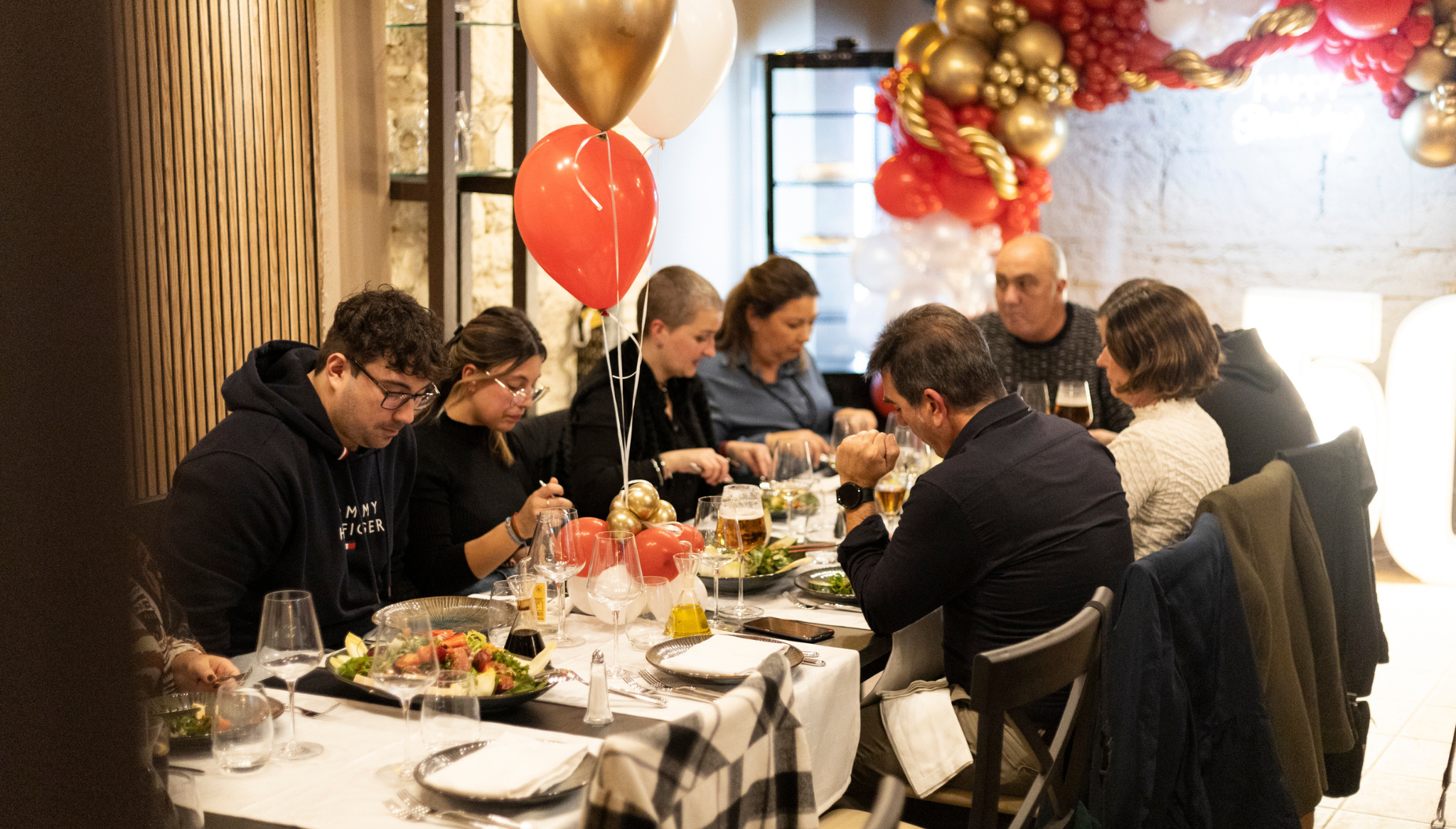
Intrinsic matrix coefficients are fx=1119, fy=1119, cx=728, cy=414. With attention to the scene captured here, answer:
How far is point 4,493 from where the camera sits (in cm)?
22

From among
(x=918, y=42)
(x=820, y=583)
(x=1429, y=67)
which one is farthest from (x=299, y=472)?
(x=1429, y=67)

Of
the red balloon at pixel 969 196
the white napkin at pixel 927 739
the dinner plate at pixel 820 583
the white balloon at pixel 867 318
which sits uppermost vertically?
the red balloon at pixel 969 196

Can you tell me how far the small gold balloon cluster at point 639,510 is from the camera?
2.28 meters

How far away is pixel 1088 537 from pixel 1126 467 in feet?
1.80

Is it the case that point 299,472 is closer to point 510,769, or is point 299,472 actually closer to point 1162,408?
point 510,769

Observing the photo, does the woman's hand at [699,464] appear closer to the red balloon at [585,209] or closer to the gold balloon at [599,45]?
the red balloon at [585,209]

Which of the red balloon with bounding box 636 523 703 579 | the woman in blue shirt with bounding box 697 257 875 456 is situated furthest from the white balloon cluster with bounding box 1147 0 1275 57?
the red balloon with bounding box 636 523 703 579

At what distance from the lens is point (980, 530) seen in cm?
200

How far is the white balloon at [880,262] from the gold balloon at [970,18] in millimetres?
930

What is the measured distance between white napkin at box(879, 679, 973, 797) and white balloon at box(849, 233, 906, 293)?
3.22 meters

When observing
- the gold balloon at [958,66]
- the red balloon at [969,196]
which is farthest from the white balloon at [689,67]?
the red balloon at [969,196]

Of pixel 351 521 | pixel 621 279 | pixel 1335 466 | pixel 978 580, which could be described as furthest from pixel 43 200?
pixel 1335 466

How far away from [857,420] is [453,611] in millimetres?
1772

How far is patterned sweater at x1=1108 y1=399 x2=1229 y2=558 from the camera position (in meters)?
2.51
